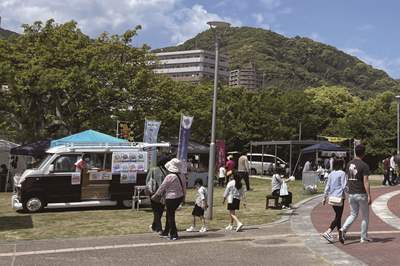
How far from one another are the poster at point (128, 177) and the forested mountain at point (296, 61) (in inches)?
3567

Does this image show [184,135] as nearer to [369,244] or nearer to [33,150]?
[369,244]

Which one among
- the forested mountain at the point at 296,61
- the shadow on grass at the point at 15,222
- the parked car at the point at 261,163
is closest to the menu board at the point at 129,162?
the shadow on grass at the point at 15,222

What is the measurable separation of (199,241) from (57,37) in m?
21.9

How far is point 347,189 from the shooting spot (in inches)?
395

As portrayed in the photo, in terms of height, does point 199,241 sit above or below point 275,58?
below

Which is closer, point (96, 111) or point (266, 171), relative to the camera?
point (96, 111)

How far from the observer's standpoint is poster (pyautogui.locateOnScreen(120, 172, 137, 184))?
17062 millimetres

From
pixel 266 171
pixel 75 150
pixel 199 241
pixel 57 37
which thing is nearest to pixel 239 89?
pixel 266 171

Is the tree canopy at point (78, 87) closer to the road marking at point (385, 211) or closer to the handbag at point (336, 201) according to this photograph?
the road marking at point (385, 211)

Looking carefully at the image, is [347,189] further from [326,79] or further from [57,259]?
[326,79]

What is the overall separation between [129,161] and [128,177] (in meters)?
0.53

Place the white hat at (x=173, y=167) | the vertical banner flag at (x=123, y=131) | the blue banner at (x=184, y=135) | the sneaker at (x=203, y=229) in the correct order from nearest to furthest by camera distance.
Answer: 1. the white hat at (x=173, y=167)
2. the sneaker at (x=203, y=229)
3. the blue banner at (x=184, y=135)
4. the vertical banner flag at (x=123, y=131)

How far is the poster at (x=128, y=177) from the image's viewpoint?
56.0 feet

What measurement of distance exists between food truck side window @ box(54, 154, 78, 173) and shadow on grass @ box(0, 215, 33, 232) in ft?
6.68
